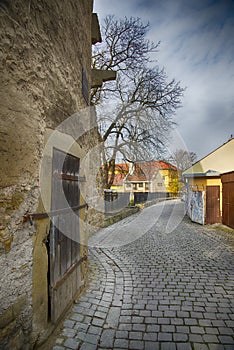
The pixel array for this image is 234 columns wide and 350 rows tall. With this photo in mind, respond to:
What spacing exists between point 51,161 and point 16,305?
1.53 m

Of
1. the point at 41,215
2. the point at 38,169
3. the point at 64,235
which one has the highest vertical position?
the point at 38,169

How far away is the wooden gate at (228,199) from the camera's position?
891 centimetres

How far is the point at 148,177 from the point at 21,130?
13273 millimetres

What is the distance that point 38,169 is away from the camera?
2.32m

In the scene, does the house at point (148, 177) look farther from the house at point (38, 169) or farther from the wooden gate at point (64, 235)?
Result: the house at point (38, 169)

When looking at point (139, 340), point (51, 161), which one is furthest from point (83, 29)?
point (139, 340)

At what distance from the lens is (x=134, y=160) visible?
1232 centimetres

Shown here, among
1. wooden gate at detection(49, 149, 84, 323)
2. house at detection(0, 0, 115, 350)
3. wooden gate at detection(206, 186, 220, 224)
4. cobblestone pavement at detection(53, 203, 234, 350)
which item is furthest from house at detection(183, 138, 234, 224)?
house at detection(0, 0, 115, 350)

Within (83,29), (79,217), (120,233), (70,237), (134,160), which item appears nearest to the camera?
(70,237)

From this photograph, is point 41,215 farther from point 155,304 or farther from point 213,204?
point 213,204

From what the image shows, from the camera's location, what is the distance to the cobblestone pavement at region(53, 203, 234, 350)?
2477 millimetres

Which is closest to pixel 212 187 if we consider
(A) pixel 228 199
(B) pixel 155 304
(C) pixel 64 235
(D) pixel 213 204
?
(D) pixel 213 204

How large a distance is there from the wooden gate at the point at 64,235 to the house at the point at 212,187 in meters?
8.03

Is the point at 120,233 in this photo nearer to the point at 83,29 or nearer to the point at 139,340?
the point at 139,340
